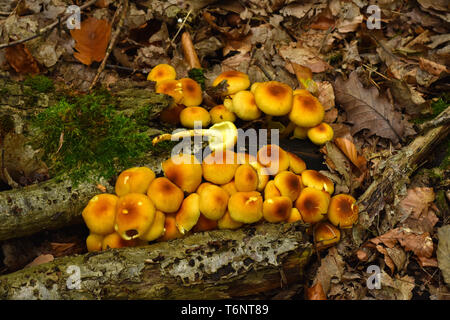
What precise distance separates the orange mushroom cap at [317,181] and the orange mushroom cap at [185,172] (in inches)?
42.0

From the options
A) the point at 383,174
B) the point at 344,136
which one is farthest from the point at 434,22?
the point at 383,174

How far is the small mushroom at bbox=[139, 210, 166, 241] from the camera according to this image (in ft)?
10.8

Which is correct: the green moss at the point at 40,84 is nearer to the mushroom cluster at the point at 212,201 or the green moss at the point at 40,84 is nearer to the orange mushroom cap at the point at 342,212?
the mushroom cluster at the point at 212,201

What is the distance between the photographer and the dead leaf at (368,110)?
4355mm

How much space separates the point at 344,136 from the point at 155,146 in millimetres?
2166

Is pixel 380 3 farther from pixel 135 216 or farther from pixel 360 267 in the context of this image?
pixel 135 216

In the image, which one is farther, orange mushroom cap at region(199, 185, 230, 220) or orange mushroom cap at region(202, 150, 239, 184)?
orange mushroom cap at region(202, 150, 239, 184)

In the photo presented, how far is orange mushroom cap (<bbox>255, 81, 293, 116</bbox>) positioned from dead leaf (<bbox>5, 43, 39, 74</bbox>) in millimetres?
2878

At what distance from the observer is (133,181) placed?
338 cm

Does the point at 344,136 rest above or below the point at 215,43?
below

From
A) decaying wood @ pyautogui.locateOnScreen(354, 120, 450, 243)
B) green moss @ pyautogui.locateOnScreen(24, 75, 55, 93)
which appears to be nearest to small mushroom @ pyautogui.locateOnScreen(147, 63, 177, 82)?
green moss @ pyautogui.locateOnScreen(24, 75, 55, 93)

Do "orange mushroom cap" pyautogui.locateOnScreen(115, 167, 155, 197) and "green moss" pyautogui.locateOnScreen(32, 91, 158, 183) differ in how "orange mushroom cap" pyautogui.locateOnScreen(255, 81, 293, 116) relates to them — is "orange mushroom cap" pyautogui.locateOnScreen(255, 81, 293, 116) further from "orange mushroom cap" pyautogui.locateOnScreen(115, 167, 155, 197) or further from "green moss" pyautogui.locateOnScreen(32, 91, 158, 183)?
"orange mushroom cap" pyautogui.locateOnScreen(115, 167, 155, 197)

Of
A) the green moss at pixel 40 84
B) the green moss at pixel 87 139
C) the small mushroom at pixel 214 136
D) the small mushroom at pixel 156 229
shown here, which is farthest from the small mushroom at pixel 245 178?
the green moss at pixel 40 84

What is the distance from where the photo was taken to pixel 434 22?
5316mm
